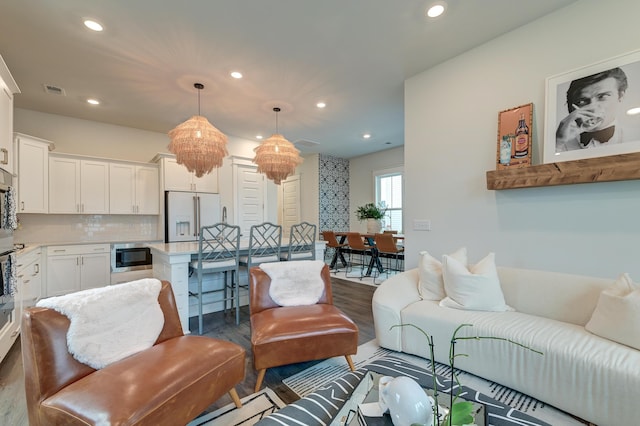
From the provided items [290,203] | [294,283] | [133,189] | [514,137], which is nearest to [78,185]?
[133,189]

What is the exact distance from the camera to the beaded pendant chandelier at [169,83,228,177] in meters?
3.13

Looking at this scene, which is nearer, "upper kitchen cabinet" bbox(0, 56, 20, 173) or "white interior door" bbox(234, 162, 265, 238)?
"upper kitchen cabinet" bbox(0, 56, 20, 173)

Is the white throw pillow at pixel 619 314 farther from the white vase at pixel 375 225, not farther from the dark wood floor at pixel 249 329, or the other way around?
the white vase at pixel 375 225

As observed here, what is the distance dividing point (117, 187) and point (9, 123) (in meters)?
2.09

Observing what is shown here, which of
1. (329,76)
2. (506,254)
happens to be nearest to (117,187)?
(329,76)

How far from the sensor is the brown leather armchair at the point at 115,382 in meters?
1.11

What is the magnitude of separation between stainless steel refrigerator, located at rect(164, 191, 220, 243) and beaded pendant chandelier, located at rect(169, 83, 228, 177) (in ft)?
6.01

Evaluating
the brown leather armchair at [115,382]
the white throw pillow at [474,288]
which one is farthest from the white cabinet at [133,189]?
the white throw pillow at [474,288]

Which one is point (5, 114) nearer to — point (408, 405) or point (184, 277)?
point (184, 277)

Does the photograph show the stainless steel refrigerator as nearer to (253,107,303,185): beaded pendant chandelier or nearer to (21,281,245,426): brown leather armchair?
(253,107,303,185): beaded pendant chandelier

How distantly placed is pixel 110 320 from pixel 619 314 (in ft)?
9.66

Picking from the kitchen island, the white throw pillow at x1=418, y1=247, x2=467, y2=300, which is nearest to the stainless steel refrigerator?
the kitchen island

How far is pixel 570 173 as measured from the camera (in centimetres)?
217

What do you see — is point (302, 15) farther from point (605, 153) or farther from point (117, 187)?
point (117, 187)
